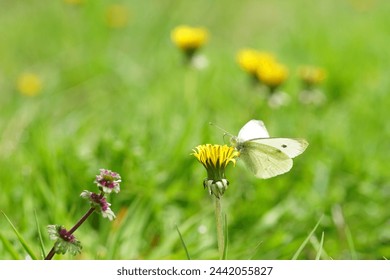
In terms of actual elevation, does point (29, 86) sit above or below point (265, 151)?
below

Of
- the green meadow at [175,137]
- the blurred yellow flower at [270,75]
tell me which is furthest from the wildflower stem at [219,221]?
the blurred yellow flower at [270,75]

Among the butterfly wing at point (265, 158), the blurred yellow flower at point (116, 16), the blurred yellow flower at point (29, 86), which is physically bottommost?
the blurred yellow flower at point (29, 86)

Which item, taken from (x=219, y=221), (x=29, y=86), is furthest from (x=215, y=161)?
(x=29, y=86)

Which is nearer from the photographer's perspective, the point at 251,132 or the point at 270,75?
the point at 251,132

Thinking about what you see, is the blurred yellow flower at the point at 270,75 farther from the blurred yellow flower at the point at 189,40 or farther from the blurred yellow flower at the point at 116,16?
the blurred yellow flower at the point at 116,16

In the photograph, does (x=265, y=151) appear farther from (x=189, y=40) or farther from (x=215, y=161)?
(x=189, y=40)

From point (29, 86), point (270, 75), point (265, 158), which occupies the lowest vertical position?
point (29, 86)
